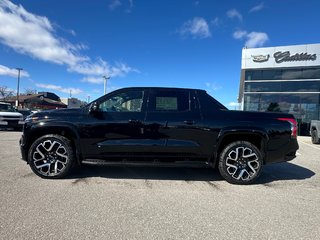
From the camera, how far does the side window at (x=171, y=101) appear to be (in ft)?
17.2

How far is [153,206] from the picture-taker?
389cm

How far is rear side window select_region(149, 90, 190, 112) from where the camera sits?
5238mm

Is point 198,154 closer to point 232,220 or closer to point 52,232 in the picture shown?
point 232,220

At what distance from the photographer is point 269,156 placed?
522 centimetres

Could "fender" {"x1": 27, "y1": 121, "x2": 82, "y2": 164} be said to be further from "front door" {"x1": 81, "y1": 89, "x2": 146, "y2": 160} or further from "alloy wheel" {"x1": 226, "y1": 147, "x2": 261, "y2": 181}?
"alloy wheel" {"x1": 226, "y1": 147, "x2": 261, "y2": 181}

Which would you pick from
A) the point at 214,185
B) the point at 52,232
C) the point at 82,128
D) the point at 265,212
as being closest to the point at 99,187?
the point at 82,128

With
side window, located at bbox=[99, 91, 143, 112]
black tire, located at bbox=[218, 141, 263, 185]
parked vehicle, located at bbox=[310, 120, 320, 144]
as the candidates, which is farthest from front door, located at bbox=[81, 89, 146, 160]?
parked vehicle, located at bbox=[310, 120, 320, 144]

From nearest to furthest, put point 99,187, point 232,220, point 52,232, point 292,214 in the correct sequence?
point 52,232
point 232,220
point 292,214
point 99,187

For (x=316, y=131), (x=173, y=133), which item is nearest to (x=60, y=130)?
(x=173, y=133)

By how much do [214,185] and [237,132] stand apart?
3.47 ft

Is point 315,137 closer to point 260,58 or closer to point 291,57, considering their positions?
point 291,57

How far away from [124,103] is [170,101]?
88 cm

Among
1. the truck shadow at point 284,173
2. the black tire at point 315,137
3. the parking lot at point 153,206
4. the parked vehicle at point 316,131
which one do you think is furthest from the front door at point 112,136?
the black tire at point 315,137

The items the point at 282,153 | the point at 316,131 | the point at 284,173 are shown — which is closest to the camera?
the point at 282,153
